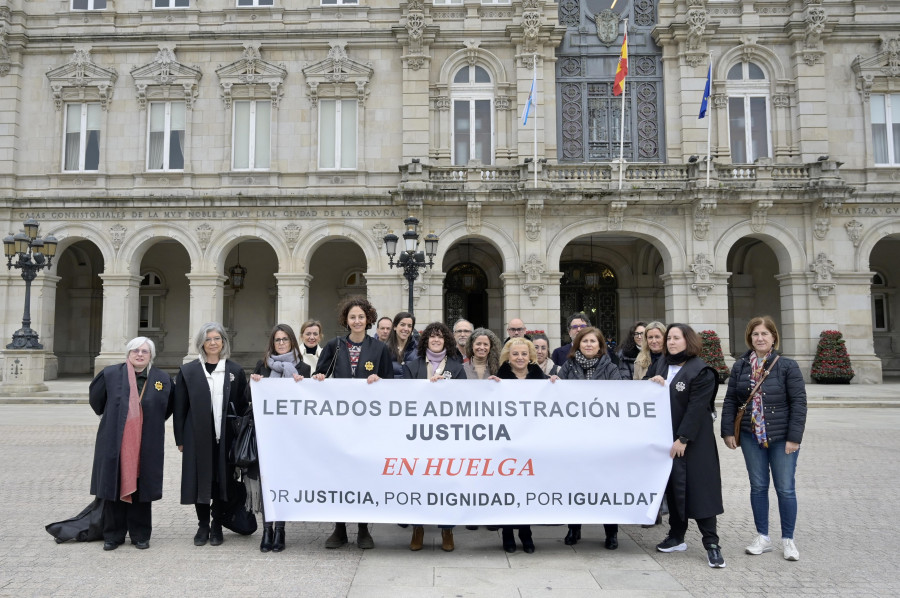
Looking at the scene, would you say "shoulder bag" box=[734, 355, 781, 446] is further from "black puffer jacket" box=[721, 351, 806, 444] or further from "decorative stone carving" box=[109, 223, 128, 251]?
"decorative stone carving" box=[109, 223, 128, 251]

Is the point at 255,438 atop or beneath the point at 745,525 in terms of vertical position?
atop

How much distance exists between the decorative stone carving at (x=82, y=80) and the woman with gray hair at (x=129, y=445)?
2127 cm

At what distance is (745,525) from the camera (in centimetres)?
700

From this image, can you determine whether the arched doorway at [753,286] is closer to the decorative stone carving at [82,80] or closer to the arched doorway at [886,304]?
the arched doorway at [886,304]

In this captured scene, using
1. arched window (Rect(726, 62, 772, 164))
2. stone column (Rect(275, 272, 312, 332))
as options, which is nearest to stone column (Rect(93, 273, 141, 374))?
stone column (Rect(275, 272, 312, 332))

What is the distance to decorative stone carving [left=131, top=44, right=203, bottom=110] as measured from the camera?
23.2 meters

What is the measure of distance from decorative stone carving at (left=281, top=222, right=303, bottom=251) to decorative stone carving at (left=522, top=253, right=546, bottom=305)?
27.3 feet

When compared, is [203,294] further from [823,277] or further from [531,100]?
[823,277]

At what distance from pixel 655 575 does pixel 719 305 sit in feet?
60.4

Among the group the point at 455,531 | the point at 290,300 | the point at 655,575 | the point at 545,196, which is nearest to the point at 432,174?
the point at 545,196

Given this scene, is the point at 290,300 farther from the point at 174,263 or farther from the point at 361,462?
the point at 361,462

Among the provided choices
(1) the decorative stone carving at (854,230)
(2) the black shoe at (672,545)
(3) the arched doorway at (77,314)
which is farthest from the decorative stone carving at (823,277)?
(3) the arched doorway at (77,314)

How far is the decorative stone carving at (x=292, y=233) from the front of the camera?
22703 millimetres

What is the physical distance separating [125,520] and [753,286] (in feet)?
86.3
